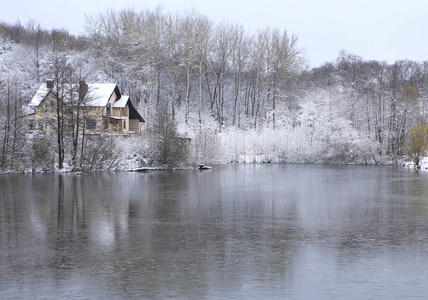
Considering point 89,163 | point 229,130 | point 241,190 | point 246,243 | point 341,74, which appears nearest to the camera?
point 246,243

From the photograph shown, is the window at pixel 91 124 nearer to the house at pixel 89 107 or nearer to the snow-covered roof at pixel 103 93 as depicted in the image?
the house at pixel 89 107

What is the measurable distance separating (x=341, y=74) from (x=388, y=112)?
50.7 ft

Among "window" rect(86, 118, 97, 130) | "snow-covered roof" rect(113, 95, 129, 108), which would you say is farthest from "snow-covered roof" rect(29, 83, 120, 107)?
"window" rect(86, 118, 97, 130)

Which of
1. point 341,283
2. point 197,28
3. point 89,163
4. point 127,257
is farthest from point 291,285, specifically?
point 197,28

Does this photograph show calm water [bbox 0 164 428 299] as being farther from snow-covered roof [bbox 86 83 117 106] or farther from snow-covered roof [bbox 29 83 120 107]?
snow-covered roof [bbox 86 83 117 106]

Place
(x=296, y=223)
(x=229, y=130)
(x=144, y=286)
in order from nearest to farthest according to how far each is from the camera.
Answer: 1. (x=144, y=286)
2. (x=296, y=223)
3. (x=229, y=130)

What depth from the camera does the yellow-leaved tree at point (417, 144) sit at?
54.3 m

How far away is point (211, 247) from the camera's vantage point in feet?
39.3

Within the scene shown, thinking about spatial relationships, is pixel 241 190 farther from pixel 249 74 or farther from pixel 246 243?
pixel 249 74

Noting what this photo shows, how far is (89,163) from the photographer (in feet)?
132

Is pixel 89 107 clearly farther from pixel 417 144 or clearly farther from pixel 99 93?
pixel 417 144

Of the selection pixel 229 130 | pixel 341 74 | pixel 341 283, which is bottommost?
pixel 341 283

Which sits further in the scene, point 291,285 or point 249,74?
point 249,74

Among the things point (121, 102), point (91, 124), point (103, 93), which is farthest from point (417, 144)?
point (91, 124)
